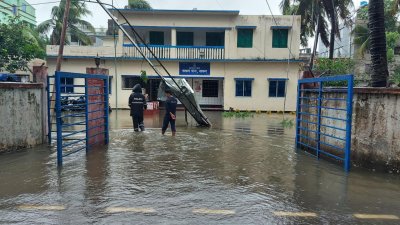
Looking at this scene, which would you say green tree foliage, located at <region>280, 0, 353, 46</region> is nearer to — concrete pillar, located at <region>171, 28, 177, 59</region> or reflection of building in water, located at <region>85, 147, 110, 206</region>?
concrete pillar, located at <region>171, 28, 177, 59</region>

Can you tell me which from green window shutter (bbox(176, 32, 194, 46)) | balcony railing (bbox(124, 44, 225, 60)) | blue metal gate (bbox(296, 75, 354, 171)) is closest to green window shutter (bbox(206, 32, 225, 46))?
green window shutter (bbox(176, 32, 194, 46))

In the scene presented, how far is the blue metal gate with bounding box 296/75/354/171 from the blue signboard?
16.0 m

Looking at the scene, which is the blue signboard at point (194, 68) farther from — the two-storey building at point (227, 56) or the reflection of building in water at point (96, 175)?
the reflection of building in water at point (96, 175)

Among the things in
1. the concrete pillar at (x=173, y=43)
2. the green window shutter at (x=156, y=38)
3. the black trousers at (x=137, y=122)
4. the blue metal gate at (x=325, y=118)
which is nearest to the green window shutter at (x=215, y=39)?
the concrete pillar at (x=173, y=43)

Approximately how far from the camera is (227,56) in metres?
25.4

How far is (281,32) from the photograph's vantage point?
2547 centimetres

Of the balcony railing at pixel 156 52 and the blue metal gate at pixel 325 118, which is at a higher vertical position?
the balcony railing at pixel 156 52

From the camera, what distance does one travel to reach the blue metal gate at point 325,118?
716cm

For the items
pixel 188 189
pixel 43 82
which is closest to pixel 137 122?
pixel 43 82

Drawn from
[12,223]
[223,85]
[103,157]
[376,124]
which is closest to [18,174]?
[103,157]

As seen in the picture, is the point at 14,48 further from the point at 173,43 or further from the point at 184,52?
the point at 184,52

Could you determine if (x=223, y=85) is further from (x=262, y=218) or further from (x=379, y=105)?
(x=262, y=218)

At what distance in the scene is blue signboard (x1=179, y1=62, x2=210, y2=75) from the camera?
84.1 feet

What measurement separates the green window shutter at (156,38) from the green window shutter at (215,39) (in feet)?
11.0
